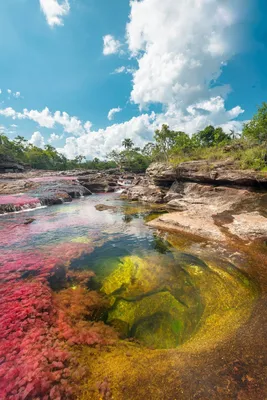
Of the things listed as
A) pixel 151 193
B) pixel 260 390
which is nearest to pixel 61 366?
pixel 260 390

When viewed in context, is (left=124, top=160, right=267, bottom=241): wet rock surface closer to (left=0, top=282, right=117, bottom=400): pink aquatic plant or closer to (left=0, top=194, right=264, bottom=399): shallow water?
(left=0, top=194, right=264, bottom=399): shallow water

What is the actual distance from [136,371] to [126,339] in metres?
1.01

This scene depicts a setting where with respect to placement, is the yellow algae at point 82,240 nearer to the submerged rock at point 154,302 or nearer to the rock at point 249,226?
the submerged rock at point 154,302

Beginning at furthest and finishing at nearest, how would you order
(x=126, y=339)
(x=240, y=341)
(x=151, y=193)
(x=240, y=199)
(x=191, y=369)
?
(x=151, y=193)
(x=240, y=199)
(x=126, y=339)
(x=240, y=341)
(x=191, y=369)

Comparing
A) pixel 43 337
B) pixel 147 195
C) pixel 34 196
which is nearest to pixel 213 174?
pixel 147 195

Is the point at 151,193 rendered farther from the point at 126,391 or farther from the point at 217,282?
the point at 126,391

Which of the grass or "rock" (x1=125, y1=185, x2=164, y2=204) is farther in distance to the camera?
"rock" (x1=125, y1=185, x2=164, y2=204)

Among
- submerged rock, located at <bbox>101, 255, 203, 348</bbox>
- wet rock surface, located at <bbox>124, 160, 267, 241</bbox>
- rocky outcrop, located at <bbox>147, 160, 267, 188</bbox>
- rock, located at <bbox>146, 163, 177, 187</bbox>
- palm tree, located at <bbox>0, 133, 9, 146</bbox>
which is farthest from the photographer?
palm tree, located at <bbox>0, 133, 9, 146</bbox>

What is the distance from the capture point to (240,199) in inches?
551

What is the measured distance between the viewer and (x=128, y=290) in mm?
6238

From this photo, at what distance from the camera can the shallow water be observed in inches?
161

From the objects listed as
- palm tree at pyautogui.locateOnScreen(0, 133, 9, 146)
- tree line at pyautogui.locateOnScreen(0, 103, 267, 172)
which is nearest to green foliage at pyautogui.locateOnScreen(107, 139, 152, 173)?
tree line at pyautogui.locateOnScreen(0, 103, 267, 172)

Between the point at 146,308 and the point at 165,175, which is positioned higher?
the point at 165,175

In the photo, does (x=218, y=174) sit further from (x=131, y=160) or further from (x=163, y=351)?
(x=131, y=160)
